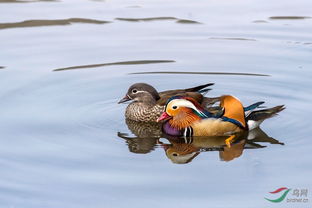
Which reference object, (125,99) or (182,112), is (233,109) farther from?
(125,99)

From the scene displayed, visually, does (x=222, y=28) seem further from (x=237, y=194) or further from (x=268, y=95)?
(x=237, y=194)

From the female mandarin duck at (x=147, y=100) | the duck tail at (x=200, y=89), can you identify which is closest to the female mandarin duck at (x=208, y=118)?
the duck tail at (x=200, y=89)

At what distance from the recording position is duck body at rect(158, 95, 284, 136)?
1129 cm

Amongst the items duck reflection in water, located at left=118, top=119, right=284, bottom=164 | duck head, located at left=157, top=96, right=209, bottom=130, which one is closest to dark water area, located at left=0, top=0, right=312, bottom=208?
duck reflection in water, located at left=118, top=119, right=284, bottom=164

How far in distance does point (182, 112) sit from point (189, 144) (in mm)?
741

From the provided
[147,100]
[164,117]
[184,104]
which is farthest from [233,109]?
[147,100]

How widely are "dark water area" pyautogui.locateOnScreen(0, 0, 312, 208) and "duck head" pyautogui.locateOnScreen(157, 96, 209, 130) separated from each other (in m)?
0.31

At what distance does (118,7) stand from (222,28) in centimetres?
287

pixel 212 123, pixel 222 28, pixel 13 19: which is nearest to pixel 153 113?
pixel 212 123

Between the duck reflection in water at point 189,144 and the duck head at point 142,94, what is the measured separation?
0.83 meters

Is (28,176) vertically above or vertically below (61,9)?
below

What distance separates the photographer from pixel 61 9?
18.0 m

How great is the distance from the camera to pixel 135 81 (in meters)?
13.7

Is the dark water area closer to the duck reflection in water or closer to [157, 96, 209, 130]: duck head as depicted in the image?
the duck reflection in water
